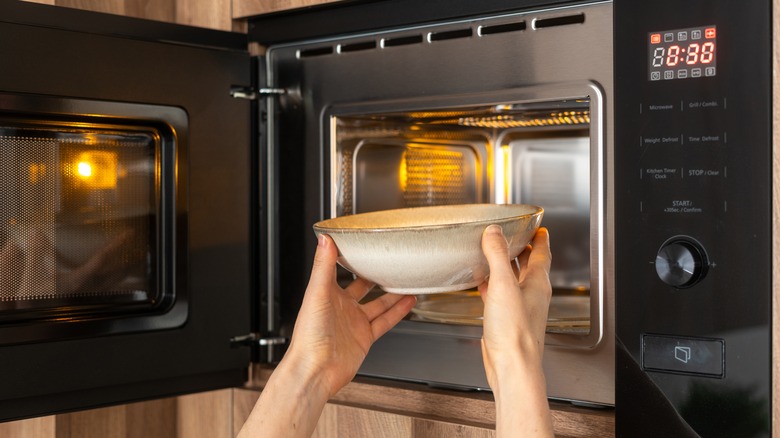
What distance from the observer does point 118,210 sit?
1.04 m

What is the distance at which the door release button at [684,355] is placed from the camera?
Answer: 0.82m

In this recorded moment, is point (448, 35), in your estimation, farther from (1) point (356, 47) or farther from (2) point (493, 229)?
(2) point (493, 229)

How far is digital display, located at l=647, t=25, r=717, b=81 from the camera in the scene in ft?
2.72

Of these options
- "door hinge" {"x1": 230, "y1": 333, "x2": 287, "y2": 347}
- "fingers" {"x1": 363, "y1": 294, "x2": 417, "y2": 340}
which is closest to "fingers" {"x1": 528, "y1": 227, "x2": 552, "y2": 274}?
"fingers" {"x1": 363, "y1": 294, "x2": 417, "y2": 340}

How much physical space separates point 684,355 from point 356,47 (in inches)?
20.7

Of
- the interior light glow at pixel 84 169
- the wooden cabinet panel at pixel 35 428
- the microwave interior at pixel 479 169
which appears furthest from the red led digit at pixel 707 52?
the wooden cabinet panel at pixel 35 428

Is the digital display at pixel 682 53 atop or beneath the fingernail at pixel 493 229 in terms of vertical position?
atop

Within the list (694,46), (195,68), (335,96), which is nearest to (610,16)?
(694,46)

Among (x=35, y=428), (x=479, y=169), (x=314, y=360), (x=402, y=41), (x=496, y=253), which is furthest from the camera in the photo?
(x=479, y=169)

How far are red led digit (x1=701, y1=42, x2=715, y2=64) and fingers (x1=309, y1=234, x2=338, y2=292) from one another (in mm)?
382

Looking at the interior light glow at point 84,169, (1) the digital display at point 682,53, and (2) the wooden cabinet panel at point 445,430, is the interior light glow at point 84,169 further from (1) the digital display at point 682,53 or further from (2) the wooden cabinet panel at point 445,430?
(1) the digital display at point 682,53

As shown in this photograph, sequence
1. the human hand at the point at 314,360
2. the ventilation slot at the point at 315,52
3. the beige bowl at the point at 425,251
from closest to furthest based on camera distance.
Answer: the beige bowl at the point at 425,251, the human hand at the point at 314,360, the ventilation slot at the point at 315,52

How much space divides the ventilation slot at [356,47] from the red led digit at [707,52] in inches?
15.8

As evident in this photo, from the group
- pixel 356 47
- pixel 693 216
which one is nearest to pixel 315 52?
pixel 356 47
